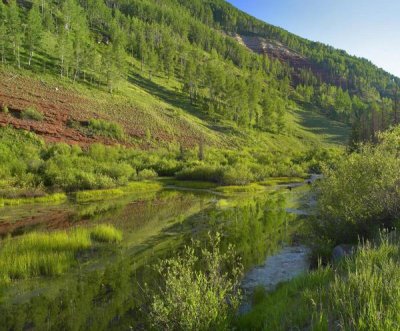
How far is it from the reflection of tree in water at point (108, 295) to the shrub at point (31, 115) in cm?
4282

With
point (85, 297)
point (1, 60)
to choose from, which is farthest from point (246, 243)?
point (1, 60)

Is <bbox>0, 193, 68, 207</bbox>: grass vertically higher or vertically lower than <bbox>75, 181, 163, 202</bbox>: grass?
lower

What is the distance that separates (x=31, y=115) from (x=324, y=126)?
113 m

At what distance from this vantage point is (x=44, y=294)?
1167 cm

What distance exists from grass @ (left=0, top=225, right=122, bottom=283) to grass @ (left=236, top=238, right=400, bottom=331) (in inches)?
346

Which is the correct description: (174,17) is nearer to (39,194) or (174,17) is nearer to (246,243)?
(39,194)

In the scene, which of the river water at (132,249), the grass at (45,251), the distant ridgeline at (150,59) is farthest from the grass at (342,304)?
the distant ridgeline at (150,59)

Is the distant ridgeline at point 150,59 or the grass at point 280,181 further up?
the distant ridgeline at point 150,59

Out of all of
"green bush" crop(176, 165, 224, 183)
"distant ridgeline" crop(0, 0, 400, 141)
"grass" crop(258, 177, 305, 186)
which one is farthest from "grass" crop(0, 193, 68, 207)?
"distant ridgeline" crop(0, 0, 400, 141)

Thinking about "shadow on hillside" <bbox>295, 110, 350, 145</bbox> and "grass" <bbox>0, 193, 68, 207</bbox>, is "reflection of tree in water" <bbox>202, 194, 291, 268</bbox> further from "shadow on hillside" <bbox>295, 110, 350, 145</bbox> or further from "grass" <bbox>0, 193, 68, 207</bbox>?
"shadow on hillside" <bbox>295, 110, 350, 145</bbox>

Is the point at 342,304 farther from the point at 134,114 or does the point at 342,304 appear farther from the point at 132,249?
the point at 134,114

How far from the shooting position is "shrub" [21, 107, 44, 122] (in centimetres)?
5344

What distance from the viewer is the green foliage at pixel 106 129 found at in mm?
60406

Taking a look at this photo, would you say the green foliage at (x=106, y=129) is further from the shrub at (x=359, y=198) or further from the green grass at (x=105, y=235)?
the shrub at (x=359, y=198)
